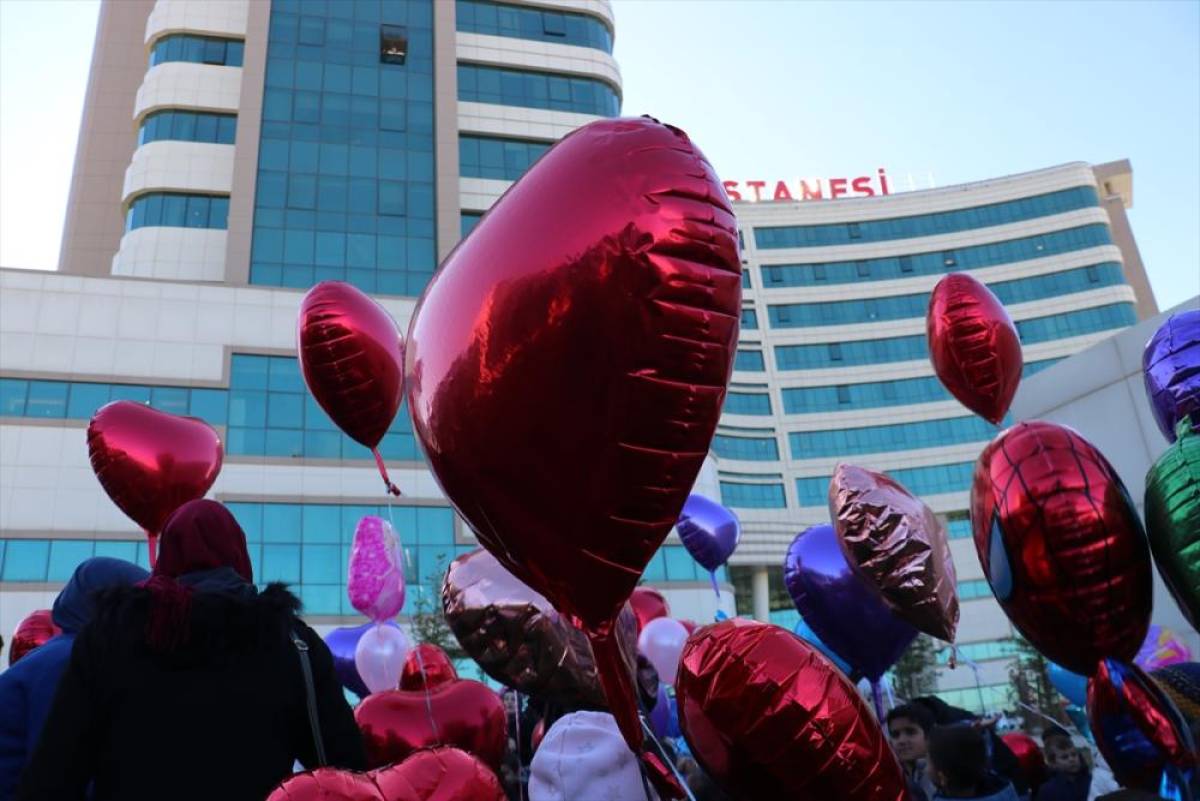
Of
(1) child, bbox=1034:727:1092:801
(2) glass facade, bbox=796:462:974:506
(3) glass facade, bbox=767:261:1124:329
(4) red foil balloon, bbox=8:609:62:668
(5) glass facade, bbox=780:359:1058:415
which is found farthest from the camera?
(5) glass facade, bbox=780:359:1058:415

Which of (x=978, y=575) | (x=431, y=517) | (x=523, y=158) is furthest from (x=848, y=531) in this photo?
(x=978, y=575)

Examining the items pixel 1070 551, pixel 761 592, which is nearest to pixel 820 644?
pixel 1070 551

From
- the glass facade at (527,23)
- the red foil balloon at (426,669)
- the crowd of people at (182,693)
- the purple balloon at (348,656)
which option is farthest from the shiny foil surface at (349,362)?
the glass facade at (527,23)

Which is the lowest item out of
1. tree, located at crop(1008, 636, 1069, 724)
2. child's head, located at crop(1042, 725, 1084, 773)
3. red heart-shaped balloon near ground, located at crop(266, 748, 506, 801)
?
tree, located at crop(1008, 636, 1069, 724)

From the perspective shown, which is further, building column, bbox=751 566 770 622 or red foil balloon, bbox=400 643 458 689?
building column, bbox=751 566 770 622

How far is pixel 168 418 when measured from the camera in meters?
5.08

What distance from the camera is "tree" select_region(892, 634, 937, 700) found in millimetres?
28628

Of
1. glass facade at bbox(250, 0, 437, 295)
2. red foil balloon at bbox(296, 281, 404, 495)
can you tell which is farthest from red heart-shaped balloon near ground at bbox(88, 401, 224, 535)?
glass facade at bbox(250, 0, 437, 295)

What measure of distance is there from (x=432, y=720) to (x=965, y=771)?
6.21 feet

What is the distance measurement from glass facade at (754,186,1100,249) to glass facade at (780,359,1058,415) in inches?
314

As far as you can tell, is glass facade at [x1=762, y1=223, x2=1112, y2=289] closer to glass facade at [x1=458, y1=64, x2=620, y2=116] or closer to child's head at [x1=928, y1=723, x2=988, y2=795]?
glass facade at [x1=458, y1=64, x2=620, y2=116]

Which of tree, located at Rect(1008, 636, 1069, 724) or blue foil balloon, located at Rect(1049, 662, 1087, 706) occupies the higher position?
blue foil balloon, located at Rect(1049, 662, 1087, 706)

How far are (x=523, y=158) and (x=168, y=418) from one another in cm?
2247

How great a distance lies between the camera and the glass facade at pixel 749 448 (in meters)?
45.5
